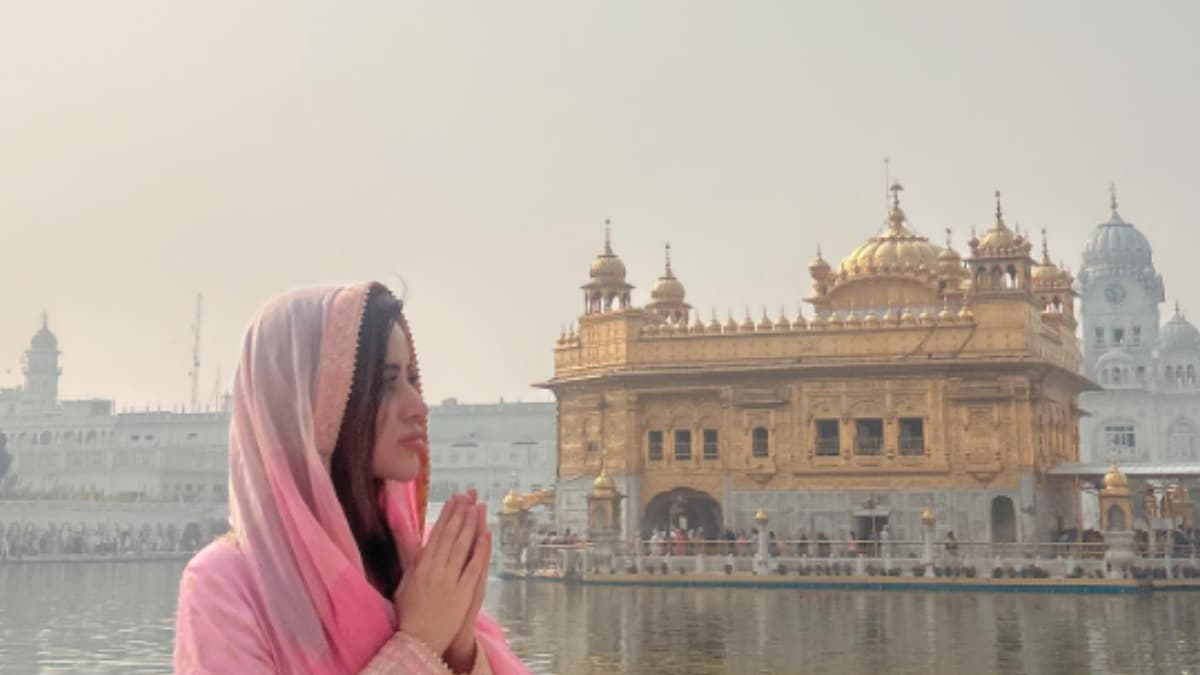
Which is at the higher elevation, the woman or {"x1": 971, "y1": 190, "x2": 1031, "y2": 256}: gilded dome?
{"x1": 971, "y1": 190, "x2": 1031, "y2": 256}: gilded dome

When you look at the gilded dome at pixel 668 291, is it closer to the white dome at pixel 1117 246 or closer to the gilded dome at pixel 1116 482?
the gilded dome at pixel 1116 482

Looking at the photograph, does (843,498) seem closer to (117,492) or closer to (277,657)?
(277,657)

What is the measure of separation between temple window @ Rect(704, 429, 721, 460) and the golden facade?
0.03 meters

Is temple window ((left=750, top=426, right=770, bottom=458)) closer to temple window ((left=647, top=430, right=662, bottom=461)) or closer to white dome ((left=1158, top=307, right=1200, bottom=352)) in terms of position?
temple window ((left=647, top=430, right=662, bottom=461))

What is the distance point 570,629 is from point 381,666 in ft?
59.2

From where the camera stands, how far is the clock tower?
76.2 meters

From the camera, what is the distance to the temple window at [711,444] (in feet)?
111

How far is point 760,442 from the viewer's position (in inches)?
1319

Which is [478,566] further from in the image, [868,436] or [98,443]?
[98,443]

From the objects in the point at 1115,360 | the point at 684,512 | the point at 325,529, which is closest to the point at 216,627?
the point at 325,529

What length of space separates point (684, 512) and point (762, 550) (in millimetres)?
6051

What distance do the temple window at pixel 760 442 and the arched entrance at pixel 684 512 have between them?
5.19 ft

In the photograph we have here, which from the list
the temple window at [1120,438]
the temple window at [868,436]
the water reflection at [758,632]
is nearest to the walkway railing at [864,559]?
the water reflection at [758,632]

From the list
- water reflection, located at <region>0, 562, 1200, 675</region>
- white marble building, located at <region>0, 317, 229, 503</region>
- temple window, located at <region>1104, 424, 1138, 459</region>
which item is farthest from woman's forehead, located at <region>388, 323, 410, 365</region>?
temple window, located at <region>1104, 424, 1138, 459</region>
